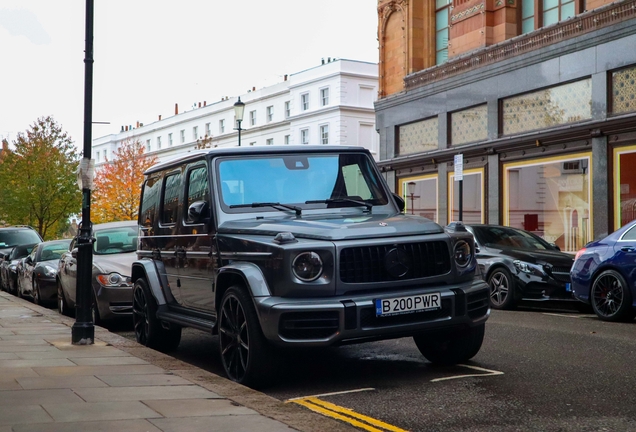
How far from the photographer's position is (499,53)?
81.0ft

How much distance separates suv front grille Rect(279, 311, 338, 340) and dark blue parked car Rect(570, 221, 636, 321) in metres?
6.29

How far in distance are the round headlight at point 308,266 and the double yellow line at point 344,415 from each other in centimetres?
88

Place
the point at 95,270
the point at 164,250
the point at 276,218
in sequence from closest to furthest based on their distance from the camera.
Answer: the point at 276,218 < the point at 164,250 < the point at 95,270

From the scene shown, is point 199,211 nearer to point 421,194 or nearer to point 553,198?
point 553,198

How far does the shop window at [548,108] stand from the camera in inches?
848

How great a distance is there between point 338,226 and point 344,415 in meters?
1.57

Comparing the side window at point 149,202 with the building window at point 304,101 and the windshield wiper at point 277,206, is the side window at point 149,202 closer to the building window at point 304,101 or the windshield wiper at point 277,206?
the windshield wiper at point 277,206

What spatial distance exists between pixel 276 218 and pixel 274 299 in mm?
1112

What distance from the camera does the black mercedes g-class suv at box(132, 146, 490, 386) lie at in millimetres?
6328

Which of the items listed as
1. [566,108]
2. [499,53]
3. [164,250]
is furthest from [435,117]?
[164,250]

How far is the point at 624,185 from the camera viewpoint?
2023 cm

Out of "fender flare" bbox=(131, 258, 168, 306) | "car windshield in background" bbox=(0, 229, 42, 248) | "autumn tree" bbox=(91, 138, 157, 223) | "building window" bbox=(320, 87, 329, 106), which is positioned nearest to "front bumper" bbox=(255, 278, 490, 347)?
"fender flare" bbox=(131, 258, 168, 306)

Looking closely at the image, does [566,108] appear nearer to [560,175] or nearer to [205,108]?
[560,175]

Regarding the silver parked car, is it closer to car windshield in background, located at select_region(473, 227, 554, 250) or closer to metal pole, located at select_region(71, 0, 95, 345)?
metal pole, located at select_region(71, 0, 95, 345)
